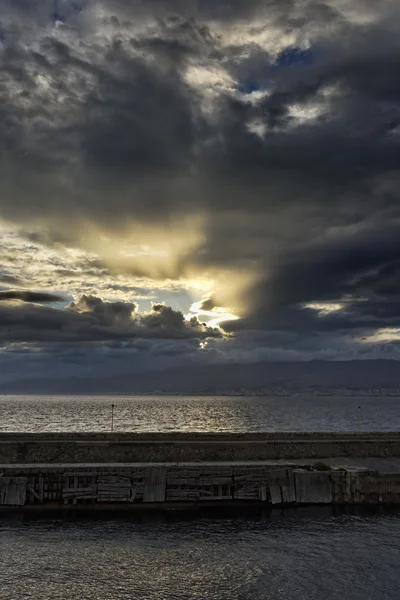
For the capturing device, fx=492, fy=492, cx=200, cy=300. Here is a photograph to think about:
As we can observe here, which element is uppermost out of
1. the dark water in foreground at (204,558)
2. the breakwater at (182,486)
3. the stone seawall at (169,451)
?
the stone seawall at (169,451)

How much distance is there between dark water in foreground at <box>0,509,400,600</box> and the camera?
2536 cm

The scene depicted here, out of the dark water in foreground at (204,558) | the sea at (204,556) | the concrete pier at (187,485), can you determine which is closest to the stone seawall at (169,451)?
the concrete pier at (187,485)

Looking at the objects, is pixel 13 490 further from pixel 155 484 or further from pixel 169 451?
pixel 169 451

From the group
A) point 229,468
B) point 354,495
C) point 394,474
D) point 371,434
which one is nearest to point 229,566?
point 229,468

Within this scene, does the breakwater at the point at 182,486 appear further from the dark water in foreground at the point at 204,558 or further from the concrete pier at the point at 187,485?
the dark water in foreground at the point at 204,558

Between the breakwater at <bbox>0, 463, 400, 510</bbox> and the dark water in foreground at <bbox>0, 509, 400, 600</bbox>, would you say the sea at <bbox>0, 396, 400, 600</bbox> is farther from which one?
the breakwater at <bbox>0, 463, 400, 510</bbox>

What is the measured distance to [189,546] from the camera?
3170 centimetres

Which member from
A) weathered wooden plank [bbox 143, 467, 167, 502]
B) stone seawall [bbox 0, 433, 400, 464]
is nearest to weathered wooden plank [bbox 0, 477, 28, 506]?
stone seawall [bbox 0, 433, 400, 464]

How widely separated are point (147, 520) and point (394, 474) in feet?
71.1

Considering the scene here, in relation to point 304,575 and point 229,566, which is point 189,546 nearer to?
point 229,566

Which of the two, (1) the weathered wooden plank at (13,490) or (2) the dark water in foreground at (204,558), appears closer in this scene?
(2) the dark water in foreground at (204,558)

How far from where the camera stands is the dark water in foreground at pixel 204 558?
25359 millimetres

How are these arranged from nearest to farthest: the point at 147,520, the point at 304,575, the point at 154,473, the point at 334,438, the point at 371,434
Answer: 1. the point at 304,575
2. the point at 147,520
3. the point at 154,473
4. the point at 334,438
5. the point at 371,434

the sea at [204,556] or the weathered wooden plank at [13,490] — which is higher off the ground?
the weathered wooden plank at [13,490]
